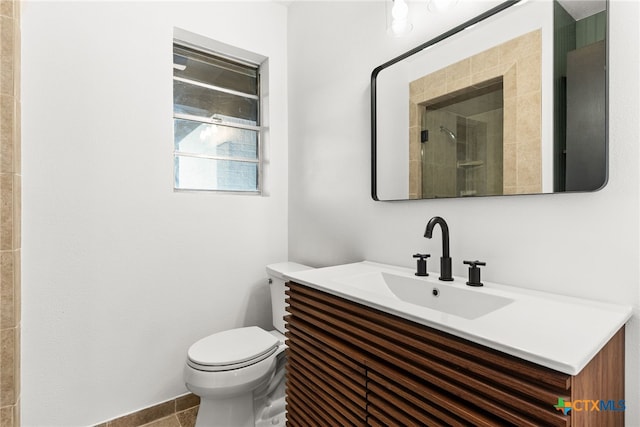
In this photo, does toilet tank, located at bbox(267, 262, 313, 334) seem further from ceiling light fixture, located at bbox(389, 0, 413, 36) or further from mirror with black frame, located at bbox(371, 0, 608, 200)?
ceiling light fixture, located at bbox(389, 0, 413, 36)

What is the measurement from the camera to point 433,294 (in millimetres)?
1180

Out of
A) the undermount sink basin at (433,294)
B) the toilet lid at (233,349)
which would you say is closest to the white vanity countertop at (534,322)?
the undermount sink basin at (433,294)

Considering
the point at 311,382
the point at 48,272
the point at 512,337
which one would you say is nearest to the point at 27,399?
the point at 48,272

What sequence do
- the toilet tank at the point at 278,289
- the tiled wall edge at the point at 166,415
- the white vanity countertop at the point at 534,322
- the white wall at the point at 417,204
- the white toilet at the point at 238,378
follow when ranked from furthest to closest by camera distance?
the toilet tank at the point at 278,289 → the tiled wall edge at the point at 166,415 → the white toilet at the point at 238,378 → the white wall at the point at 417,204 → the white vanity countertop at the point at 534,322

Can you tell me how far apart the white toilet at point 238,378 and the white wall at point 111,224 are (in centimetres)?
36

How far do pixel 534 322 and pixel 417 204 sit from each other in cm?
71

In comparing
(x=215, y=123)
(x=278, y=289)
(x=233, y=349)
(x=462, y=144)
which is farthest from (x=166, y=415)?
(x=462, y=144)

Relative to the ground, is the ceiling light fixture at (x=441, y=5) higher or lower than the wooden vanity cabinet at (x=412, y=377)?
higher

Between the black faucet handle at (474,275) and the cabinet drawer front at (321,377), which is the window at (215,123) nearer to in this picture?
the cabinet drawer front at (321,377)

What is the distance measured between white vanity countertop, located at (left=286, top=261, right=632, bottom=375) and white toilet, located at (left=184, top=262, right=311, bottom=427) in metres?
0.63

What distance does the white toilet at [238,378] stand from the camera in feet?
4.60

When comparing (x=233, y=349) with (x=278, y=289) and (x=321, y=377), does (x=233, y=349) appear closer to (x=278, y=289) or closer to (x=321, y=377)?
(x=278, y=289)

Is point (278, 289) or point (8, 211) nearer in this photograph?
point (8, 211)

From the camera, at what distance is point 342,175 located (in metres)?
1.79
